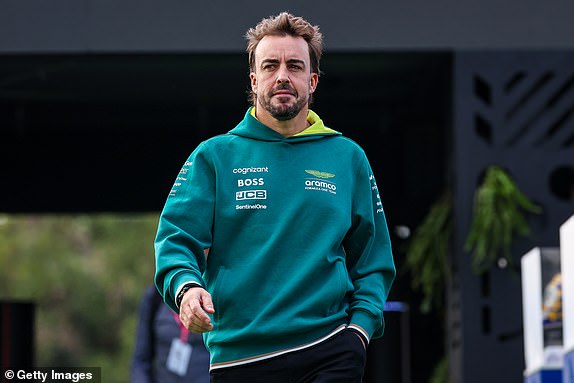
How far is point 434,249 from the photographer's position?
30.8ft

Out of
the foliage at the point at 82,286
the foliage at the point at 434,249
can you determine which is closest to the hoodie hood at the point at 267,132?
the foliage at the point at 434,249

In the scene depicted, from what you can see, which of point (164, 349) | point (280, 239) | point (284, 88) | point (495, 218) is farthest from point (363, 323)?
point (495, 218)

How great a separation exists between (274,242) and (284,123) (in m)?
0.39

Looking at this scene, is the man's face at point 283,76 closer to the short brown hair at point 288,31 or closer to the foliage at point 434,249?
the short brown hair at point 288,31

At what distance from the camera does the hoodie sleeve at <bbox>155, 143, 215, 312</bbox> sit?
3.73m

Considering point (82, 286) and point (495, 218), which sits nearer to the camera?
point (495, 218)

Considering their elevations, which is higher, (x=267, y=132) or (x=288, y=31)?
(x=288, y=31)

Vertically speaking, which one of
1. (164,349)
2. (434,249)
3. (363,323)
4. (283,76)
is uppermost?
(283,76)

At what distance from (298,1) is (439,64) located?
1.28m

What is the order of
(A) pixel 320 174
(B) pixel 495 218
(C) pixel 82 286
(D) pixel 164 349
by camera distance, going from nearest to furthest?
1. (A) pixel 320 174
2. (D) pixel 164 349
3. (B) pixel 495 218
4. (C) pixel 82 286

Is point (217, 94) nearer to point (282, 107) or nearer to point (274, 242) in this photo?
point (282, 107)

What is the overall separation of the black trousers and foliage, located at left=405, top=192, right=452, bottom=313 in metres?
5.55

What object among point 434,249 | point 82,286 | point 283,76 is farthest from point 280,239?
point 82,286

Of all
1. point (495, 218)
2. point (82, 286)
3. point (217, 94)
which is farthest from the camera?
point (82, 286)
